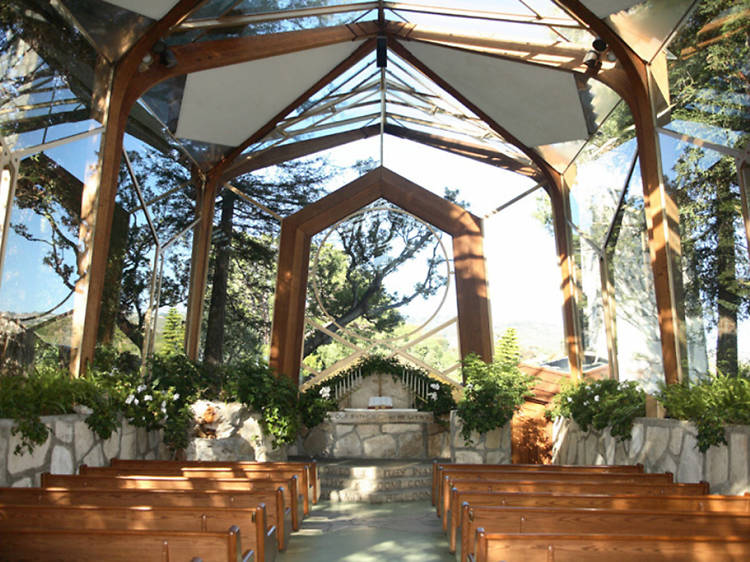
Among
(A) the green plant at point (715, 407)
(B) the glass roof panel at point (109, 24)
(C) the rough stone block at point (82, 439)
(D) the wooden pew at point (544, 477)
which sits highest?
(B) the glass roof panel at point (109, 24)

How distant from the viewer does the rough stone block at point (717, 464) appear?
487cm

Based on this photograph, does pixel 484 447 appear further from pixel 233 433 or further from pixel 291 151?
pixel 291 151

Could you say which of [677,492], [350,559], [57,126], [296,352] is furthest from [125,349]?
[677,492]

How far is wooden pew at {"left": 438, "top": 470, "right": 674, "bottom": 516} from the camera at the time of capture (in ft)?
16.9

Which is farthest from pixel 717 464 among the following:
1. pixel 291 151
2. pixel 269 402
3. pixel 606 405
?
pixel 291 151

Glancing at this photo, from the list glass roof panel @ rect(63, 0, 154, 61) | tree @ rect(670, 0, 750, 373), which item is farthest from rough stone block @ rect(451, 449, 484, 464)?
glass roof panel @ rect(63, 0, 154, 61)

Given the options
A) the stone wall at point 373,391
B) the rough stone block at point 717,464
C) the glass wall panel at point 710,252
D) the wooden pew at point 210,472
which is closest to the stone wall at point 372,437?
the stone wall at point 373,391

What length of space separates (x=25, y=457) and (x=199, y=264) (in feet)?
19.8

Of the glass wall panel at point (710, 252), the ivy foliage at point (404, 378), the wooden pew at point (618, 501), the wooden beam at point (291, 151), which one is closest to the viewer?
the wooden pew at point (618, 501)

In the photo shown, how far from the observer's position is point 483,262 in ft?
38.2

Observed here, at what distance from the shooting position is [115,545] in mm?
2688

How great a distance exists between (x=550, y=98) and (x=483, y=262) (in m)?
3.46

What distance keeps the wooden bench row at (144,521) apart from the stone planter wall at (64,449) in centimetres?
31

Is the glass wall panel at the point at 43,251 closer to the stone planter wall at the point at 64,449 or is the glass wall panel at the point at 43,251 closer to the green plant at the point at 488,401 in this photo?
the stone planter wall at the point at 64,449
